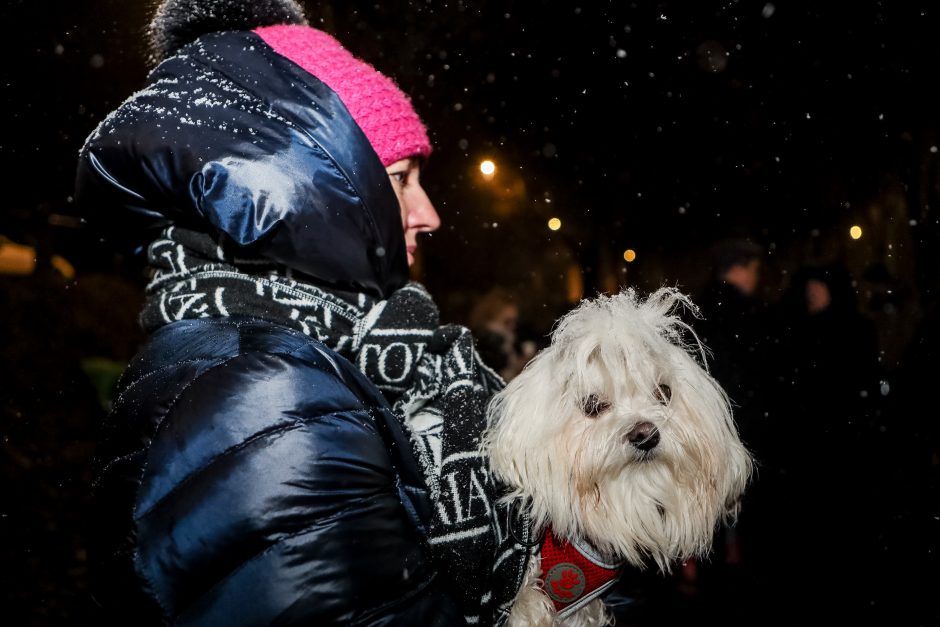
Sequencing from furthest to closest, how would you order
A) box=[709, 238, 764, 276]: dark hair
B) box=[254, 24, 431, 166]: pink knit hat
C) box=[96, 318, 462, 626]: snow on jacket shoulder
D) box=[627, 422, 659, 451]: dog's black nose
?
box=[709, 238, 764, 276]: dark hair → box=[627, 422, 659, 451]: dog's black nose → box=[254, 24, 431, 166]: pink knit hat → box=[96, 318, 462, 626]: snow on jacket shoulder

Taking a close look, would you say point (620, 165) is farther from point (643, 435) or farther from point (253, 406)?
point (253, 406)

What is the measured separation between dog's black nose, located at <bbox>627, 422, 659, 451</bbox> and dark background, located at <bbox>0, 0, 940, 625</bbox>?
54 centimetres

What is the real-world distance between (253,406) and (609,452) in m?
0.86

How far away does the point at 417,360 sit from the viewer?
119 cm

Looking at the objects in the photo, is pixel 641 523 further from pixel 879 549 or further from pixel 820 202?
pixel 820 202

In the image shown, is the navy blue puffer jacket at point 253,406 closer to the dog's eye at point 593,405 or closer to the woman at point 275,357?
the woman at point 275,357

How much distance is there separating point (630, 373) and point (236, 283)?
3.15 ft

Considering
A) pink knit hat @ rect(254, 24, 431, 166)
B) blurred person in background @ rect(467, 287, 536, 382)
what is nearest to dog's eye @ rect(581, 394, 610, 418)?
pink knit hat @ rect(254, 24, 431, 166)

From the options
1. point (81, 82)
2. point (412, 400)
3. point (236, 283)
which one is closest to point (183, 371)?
point (236, 283)

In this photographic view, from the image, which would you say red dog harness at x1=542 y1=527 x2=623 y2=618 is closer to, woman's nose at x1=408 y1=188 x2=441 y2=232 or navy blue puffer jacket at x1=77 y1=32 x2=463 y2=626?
navy blue puffer jacket at x1=77 y1=32 x2=463 y2=626

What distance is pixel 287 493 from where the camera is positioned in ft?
2.42

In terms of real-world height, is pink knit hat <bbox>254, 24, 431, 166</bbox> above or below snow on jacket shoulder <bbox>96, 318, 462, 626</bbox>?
above

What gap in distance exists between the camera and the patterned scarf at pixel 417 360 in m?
Answer: 1.02

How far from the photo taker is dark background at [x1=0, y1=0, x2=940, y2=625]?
55.2 inches
